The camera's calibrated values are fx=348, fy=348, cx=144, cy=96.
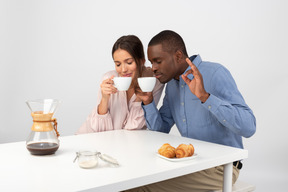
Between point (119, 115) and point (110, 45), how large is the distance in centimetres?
180

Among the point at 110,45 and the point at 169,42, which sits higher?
the point at 169,42

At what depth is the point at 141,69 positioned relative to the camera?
2.46 m

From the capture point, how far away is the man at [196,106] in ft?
5.74

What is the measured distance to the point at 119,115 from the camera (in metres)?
2.41

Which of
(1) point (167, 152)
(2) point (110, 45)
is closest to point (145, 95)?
(1) point (167, 152)

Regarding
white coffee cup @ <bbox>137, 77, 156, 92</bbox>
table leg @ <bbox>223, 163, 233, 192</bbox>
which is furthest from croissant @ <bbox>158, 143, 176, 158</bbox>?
white coffee cup @ <bbox>137, 77, 156, 92</bbox>

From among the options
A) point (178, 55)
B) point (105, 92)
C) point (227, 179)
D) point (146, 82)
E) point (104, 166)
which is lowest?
point (227, 179)

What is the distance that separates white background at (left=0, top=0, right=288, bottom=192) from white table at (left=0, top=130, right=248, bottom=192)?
86.2 inches

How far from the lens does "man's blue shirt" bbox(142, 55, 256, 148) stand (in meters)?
1.78

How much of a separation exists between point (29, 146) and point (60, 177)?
36cm

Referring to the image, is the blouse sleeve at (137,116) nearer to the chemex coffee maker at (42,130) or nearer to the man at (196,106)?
the man at (196,106)

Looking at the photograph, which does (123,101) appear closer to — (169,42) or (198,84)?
(169,42)

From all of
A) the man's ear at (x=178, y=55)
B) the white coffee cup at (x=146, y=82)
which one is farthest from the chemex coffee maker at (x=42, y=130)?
the man's ear at (x=178, y=55)
